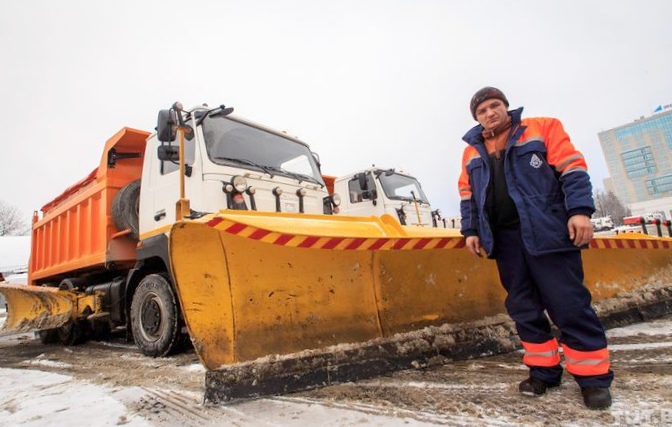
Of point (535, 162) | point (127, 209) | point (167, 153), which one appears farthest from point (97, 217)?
point (535, 162)

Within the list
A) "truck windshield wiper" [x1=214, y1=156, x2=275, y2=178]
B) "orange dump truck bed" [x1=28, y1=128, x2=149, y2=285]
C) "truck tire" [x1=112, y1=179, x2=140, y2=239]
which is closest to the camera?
"truck windshield wiper" [x1=214, y1=156, x2=275, y2=178]

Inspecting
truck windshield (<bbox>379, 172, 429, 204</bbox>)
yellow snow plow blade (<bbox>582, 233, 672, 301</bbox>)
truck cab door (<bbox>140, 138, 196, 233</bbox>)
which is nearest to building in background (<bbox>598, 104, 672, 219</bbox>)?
truck windshield (<bbox>379, 172, 429, 204</bbox>)

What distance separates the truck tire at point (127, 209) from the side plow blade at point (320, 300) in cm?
257

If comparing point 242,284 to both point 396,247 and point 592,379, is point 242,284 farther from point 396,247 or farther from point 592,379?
point 592,379

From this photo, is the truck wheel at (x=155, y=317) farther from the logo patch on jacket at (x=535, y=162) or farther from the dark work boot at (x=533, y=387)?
the logo patch on jacket at (x=535, y=162)

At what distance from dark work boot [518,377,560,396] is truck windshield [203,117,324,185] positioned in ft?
9.27

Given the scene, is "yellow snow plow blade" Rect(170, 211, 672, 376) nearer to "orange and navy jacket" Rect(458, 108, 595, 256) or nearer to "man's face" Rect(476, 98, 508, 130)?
"orange and navy jacket" Rect(458, 108, 595, 256)

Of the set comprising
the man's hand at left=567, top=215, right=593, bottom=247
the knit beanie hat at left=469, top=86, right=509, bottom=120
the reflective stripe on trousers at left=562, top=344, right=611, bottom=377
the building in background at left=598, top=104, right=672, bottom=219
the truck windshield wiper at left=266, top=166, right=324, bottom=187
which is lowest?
the reflective stripe on trousers at left=562, top=344, right=611, bottom=377

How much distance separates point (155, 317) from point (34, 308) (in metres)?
3.34

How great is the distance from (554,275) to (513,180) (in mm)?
536

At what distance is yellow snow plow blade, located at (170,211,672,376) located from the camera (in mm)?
2088

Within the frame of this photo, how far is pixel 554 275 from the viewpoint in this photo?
1.89 metres

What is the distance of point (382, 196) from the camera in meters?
6.97

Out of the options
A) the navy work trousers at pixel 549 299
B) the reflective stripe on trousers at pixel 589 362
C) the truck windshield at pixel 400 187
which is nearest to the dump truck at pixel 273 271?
the navy work trousers at pixel 549 299
